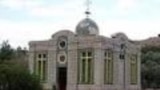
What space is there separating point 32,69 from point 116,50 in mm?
7758

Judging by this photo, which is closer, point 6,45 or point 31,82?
point 31,82

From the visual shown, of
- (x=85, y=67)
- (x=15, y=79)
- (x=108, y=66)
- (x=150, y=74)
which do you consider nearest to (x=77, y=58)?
(x=85, y=67)

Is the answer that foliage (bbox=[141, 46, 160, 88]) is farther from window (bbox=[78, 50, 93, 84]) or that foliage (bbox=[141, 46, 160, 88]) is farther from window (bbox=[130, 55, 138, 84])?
window (bbox=[78, 50, 93, 84])

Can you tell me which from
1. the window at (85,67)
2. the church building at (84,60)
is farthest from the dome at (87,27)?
the window at (85,67)

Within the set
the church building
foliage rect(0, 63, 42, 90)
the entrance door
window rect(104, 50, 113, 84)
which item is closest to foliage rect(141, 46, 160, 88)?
the church building

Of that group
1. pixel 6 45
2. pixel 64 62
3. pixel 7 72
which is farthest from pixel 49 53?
pixel 6 45

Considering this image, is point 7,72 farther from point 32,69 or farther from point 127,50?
point 127,50

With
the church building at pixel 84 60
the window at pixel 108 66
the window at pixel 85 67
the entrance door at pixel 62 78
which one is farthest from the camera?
the entrance door at pixel 62 78

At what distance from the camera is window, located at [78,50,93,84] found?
34.3m

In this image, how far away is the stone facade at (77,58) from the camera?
34.0 metres

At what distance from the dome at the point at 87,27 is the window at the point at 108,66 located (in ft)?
7.66

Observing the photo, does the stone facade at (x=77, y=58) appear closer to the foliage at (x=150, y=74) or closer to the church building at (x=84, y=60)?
the church building at (x=84, y=60)

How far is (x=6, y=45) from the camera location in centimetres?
6328

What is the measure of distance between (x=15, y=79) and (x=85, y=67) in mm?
6346
